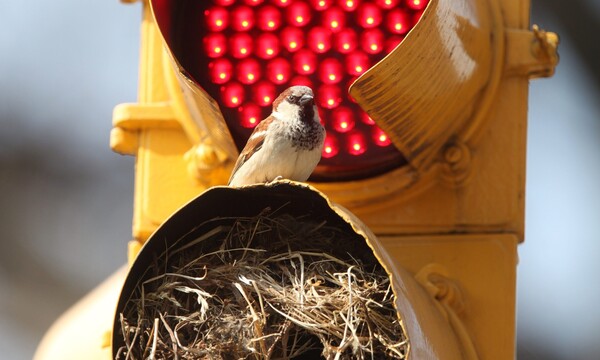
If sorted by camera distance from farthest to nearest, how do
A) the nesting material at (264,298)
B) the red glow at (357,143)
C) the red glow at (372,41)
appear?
the red glow at (357,143) < the red glow at (372,41) < the nesting material at (264,298)

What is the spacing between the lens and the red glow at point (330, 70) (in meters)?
3.19

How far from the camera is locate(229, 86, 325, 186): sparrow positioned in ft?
11.1

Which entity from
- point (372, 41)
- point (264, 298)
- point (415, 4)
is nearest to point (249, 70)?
point (372, 41)

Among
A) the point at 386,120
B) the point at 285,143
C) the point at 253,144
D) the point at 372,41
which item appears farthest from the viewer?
the point at 285,143

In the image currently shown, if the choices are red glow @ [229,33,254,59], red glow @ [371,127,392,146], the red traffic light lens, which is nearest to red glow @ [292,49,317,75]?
the red traffic light lens

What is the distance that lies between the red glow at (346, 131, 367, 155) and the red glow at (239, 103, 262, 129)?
21 cm

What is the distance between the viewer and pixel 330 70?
3197mm

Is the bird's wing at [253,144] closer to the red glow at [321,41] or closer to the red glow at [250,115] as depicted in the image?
the red glow at [250,115]

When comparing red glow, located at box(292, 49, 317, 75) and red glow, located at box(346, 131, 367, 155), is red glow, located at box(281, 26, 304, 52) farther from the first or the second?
red glow, located at box(346, 131, 367, 155)

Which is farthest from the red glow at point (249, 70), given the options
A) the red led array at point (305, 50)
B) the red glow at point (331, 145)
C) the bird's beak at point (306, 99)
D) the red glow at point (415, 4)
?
the red glow at point (415, 4)

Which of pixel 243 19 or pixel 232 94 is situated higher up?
pixel 243 19

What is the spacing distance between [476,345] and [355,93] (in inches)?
26.9

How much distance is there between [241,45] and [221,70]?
7cm

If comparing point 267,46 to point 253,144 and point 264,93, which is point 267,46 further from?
point 253,144
